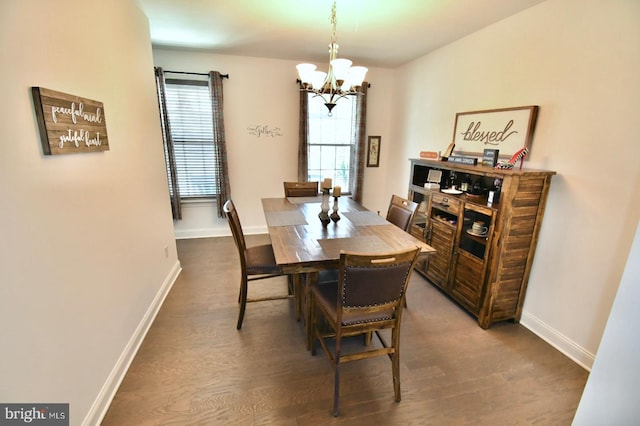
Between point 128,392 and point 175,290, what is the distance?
1.26 m

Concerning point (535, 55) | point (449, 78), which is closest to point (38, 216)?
point (535, 55)

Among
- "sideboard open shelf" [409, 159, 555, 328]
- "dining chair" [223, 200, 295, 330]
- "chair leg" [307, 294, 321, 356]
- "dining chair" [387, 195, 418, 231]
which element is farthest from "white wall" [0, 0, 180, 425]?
"sideboard open shelf" [409, 159, 555, 328]

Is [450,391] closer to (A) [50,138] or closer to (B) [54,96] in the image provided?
(A) [50,138]

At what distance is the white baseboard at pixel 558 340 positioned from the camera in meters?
2.03

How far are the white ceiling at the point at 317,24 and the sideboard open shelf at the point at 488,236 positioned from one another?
4.46 feet

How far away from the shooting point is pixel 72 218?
4.77ft

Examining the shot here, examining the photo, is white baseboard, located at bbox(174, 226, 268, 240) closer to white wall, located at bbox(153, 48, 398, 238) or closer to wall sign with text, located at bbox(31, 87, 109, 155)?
white wall, located at bbox(153, 48, 398, 238)

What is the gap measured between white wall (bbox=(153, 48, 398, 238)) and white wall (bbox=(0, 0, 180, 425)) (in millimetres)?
1620

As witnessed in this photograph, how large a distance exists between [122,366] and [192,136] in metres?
3.17

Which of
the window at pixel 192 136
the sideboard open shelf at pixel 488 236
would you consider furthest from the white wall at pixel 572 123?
the window at pixel 192 136

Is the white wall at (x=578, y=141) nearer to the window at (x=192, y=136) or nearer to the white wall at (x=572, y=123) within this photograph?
the white wall at (x=572, y=123)

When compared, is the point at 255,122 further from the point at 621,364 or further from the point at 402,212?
the point at 621,364

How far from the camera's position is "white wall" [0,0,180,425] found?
1101 millimetres

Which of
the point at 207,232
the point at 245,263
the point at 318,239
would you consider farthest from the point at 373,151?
the point at 245,263
